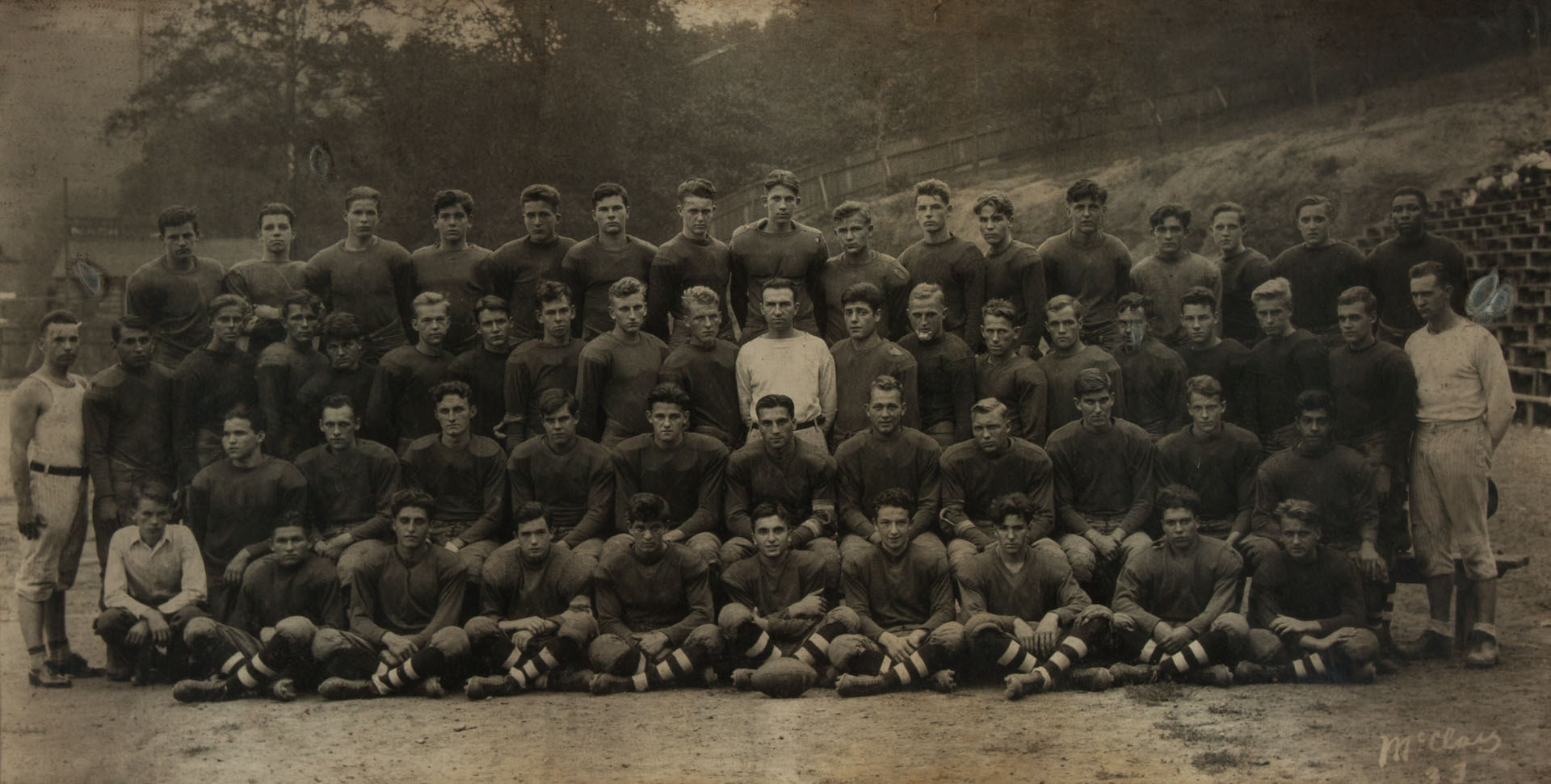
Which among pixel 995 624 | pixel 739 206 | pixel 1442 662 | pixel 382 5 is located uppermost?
pixel 382 5

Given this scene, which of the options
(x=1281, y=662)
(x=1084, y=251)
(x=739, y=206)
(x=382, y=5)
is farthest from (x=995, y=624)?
(x=382, y=5)

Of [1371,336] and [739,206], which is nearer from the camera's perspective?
[1371,336]

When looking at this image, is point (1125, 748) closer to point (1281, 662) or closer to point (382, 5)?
point (1281, 662)

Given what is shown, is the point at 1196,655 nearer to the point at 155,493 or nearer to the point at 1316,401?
the point at 1316,401

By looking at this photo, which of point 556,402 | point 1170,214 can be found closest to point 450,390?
point 556,402

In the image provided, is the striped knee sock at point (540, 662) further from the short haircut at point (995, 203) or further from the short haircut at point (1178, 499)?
the short haircut at point (995, 203)

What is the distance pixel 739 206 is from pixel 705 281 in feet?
5.55

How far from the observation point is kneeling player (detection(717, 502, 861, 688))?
6.02 meters

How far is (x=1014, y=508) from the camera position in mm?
6047

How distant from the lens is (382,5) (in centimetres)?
836

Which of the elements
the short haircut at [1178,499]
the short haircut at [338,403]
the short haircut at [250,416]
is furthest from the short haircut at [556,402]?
the short haircut at [1178,499]

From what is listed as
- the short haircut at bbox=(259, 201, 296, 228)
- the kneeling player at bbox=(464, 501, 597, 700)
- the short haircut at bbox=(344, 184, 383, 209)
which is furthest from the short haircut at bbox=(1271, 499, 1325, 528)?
the short haircut at bbox=(259, 201, 296, 228)

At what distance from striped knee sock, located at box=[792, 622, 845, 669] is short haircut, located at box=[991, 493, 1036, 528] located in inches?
37.0

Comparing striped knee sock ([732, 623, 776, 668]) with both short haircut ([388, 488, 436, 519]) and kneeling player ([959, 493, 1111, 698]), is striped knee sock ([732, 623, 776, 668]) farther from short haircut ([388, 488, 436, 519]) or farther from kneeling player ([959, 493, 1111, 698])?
short haircut ([388, 488, 436, 519])
